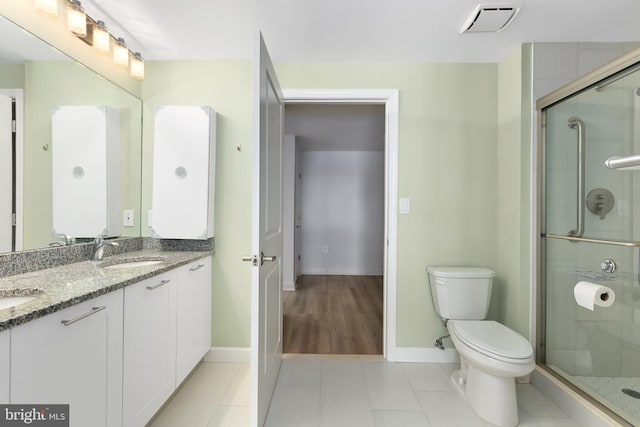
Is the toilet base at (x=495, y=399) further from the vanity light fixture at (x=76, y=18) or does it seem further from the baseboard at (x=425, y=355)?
the vanity light fixture at (x=76, y=18)

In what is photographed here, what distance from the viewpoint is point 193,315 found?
1.90 metres

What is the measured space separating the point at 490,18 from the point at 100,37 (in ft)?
7.38

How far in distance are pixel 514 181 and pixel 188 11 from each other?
2309 millimetres

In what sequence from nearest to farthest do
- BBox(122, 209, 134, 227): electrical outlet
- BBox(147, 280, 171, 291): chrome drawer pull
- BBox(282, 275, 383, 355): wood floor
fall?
BBox(147, 280, 171, 291): chrome drawer pull, BBox(122, 209, 134, 227): electrical outlet, BBox(282, 275, 383, 355): wood floor

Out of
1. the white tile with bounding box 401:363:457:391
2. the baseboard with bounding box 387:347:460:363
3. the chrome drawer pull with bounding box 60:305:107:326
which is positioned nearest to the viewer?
the chrome drawer pull with bounding box 60:305:107:326

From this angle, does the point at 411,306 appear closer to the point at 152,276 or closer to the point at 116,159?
the point at 152,276

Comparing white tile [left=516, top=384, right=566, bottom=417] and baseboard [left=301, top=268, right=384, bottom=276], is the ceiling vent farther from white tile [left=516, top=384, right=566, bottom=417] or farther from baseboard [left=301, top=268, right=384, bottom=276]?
baseboard [left=301, top=268, right=384, bottom=276]

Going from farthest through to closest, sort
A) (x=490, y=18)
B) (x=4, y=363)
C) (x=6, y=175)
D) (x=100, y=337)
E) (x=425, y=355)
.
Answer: (x=425, y=355) < (x=490, y=18) < (x=6, y=175) < (x=100, y=337) < (x=4, y=363)

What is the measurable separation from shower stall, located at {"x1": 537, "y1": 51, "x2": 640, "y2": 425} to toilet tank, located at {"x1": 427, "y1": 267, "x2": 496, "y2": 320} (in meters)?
0.34

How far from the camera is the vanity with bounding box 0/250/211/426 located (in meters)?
0.85

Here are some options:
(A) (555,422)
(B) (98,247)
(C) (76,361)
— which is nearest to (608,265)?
(A) (555,422)

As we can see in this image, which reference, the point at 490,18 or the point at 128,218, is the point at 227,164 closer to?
the point at 128,218

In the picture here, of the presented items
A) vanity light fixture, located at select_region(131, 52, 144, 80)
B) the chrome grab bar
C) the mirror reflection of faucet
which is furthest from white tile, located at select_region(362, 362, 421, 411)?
vanity light fixture, located at select_region(131, 52, 144, 80)

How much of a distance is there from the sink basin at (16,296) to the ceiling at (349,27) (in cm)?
152
